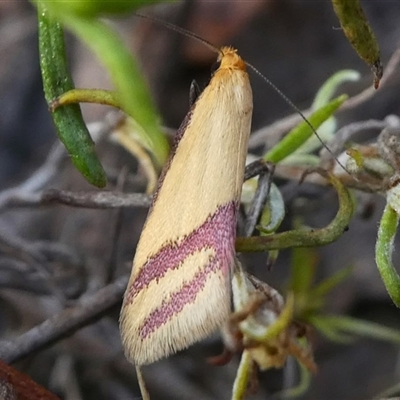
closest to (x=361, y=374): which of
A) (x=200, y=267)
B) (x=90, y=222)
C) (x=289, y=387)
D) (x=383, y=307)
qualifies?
(x=383, y=307)

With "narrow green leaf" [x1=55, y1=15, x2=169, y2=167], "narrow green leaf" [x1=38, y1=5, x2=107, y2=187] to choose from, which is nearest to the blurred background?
"narrow green leaf" [x1=38, y1=5, x2=107, y2=187]

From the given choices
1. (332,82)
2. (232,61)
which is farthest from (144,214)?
(232,61)

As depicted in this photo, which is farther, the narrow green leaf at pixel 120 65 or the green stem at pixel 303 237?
the green stem at pixel 303 237

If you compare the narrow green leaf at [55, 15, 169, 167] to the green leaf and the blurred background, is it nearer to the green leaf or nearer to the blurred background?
the green leaf

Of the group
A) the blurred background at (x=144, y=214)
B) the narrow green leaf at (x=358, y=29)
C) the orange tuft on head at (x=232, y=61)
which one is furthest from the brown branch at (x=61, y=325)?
the narrow green leaf at (x=358, y=29)

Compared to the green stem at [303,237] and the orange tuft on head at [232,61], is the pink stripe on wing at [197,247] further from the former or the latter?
the orange tuft on head at [232,61]

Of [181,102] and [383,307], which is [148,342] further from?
[181,102]

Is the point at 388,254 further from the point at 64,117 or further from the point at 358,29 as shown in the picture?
the point at 64,117
